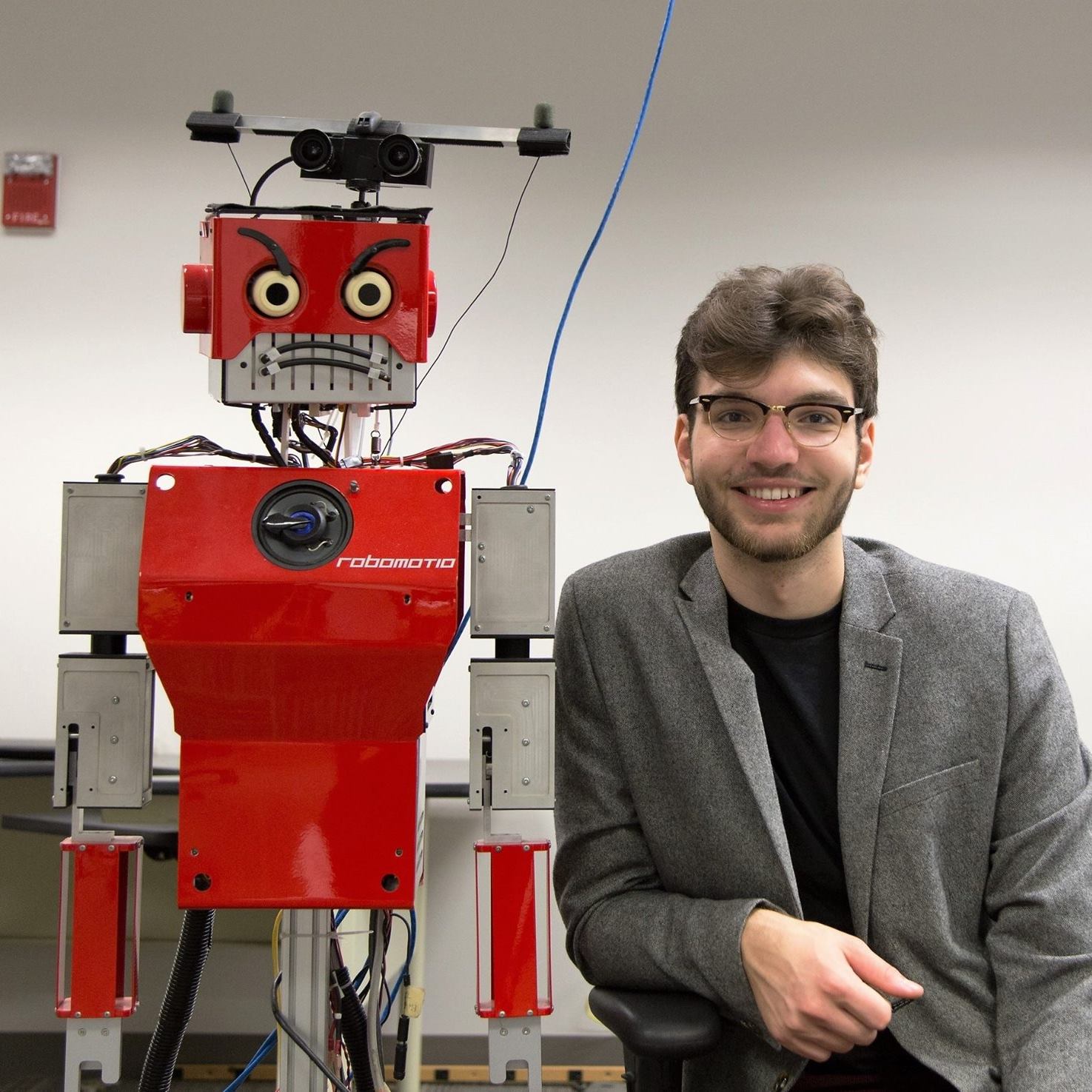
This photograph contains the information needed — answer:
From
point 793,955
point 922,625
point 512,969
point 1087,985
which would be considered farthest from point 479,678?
point 1087,985

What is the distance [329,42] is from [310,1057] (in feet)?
7.92

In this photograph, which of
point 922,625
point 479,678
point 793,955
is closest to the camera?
point 793,955

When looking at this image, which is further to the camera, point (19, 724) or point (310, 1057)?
point (19, 724)

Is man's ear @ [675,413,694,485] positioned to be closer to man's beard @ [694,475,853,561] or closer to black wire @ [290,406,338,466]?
man's beard @ [694,475,853,561]

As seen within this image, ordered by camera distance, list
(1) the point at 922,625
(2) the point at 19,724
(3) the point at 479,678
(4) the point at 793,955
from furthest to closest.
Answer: (2) the point at 19,724, (1) the point at 922,625, (3) the point at 479,678, (4) the point at 793,955

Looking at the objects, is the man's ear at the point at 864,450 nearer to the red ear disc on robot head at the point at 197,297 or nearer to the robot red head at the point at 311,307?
the robot red head at the point at 311,307

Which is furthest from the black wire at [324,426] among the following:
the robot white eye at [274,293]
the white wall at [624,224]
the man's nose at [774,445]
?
the white wall at [624,224]

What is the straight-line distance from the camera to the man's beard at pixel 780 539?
123cm

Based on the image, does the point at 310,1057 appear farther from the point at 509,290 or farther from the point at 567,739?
the point at 509,290

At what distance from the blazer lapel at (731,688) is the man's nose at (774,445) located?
19 cm

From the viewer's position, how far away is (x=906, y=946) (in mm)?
1174

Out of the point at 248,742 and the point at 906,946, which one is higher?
the point at 248,742

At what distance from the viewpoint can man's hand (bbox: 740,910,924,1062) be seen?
3.34ft

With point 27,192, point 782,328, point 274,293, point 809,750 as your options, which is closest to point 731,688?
point 809,750
